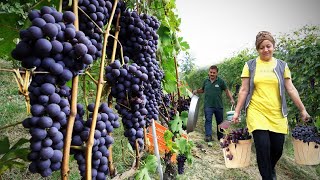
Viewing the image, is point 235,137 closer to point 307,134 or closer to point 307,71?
point 307,134

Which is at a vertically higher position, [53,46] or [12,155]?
[53,46]

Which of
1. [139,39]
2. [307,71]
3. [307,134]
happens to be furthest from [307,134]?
[139,39]

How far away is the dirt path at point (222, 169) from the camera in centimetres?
457

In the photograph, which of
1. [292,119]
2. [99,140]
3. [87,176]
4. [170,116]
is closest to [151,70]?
[99,140]

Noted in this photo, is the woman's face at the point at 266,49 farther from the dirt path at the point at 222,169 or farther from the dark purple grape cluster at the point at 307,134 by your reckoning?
the dirt path at the point at 222,169

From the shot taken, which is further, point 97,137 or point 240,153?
point 240,153

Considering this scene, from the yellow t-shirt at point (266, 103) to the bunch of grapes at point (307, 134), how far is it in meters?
1.34

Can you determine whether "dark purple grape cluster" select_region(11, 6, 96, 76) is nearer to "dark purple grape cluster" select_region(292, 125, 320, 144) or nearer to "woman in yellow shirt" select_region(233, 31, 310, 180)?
"woman in yellow shirt" select_region(233, 31, 310, 180)

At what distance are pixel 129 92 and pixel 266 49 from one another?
230 centimetres

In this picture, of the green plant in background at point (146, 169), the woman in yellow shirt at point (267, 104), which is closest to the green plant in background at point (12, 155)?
Answer: the green plant in background at point (146, 169)

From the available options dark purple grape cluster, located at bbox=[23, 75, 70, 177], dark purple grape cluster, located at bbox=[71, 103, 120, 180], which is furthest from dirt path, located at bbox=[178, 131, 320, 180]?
dark purple grape cluster, located at bbox=[23, 75, 70, 177]

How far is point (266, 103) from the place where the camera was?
3.20m

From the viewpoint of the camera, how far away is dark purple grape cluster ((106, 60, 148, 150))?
4.18 feet

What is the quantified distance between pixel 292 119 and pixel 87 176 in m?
5.99
